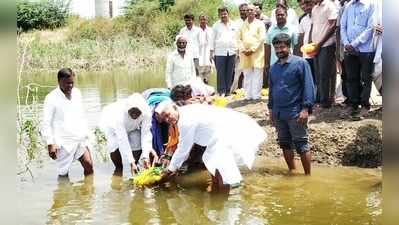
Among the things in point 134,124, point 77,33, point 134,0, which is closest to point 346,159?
point 134,124

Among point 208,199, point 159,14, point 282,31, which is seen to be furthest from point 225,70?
point 159,14

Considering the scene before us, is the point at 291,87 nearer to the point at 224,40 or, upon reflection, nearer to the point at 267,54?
the point at 267,54

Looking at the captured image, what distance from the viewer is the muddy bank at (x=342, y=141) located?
7172mm

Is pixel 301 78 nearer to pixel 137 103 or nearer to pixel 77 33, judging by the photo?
pixel 137 103

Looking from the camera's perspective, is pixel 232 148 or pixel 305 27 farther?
pixel 305 27

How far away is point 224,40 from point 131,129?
4.74 meters

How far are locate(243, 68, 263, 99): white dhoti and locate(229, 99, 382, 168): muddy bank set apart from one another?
181cm

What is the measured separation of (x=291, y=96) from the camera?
653 cm

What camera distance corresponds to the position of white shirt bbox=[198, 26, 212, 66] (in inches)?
479

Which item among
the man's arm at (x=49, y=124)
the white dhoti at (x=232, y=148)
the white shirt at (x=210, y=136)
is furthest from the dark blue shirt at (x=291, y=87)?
the man's arm at (x=49, y=124)

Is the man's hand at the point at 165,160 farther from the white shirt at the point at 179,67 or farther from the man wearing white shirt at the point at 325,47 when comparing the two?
the white shirt at the point at 179,67

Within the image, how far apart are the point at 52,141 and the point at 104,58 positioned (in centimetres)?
2104

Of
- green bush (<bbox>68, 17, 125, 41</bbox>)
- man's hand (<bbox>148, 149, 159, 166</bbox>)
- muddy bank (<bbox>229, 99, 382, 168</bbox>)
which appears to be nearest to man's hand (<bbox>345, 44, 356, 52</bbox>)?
muddy bank (<bbox>229, 99, 382, 168</bbox>)

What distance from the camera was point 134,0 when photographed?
140ft
